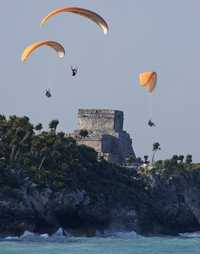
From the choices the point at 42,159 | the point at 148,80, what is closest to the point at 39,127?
the point at 42,159

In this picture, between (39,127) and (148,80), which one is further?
(39,127)

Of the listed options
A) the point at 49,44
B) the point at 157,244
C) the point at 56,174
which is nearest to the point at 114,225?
the point at 56,174

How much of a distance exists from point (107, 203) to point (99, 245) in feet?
81.4

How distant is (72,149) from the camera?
127m

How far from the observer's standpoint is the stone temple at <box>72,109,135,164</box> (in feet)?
478

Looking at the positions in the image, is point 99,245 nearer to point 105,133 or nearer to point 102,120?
point 105,133

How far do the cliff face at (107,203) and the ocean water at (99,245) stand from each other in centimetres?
208

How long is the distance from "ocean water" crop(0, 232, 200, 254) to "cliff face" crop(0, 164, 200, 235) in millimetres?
2079

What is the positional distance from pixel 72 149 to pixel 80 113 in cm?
2271

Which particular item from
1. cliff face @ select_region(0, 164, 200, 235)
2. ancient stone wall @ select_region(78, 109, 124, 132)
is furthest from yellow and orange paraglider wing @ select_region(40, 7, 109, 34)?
ancient stone wall @ select_region(78, 109, 124, 132)

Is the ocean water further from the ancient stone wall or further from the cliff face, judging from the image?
the ancient stone wall

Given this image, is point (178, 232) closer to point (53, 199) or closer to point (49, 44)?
point (53, 199)

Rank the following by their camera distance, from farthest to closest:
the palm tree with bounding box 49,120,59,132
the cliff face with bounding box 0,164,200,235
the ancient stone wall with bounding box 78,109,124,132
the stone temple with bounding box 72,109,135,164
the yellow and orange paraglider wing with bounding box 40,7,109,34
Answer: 1. the ancient stone wall with bounding box 78,109,124,132
2. the stone temple with bounding box 72,109,135,164
3. the palm tree with bounding box 49,120,59,132
4. the cliff face with bounding box 0,164,200,235
5. the yellow and orange paraglider wing with bounding box 40,7,109,34

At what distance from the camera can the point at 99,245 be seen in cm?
9962
